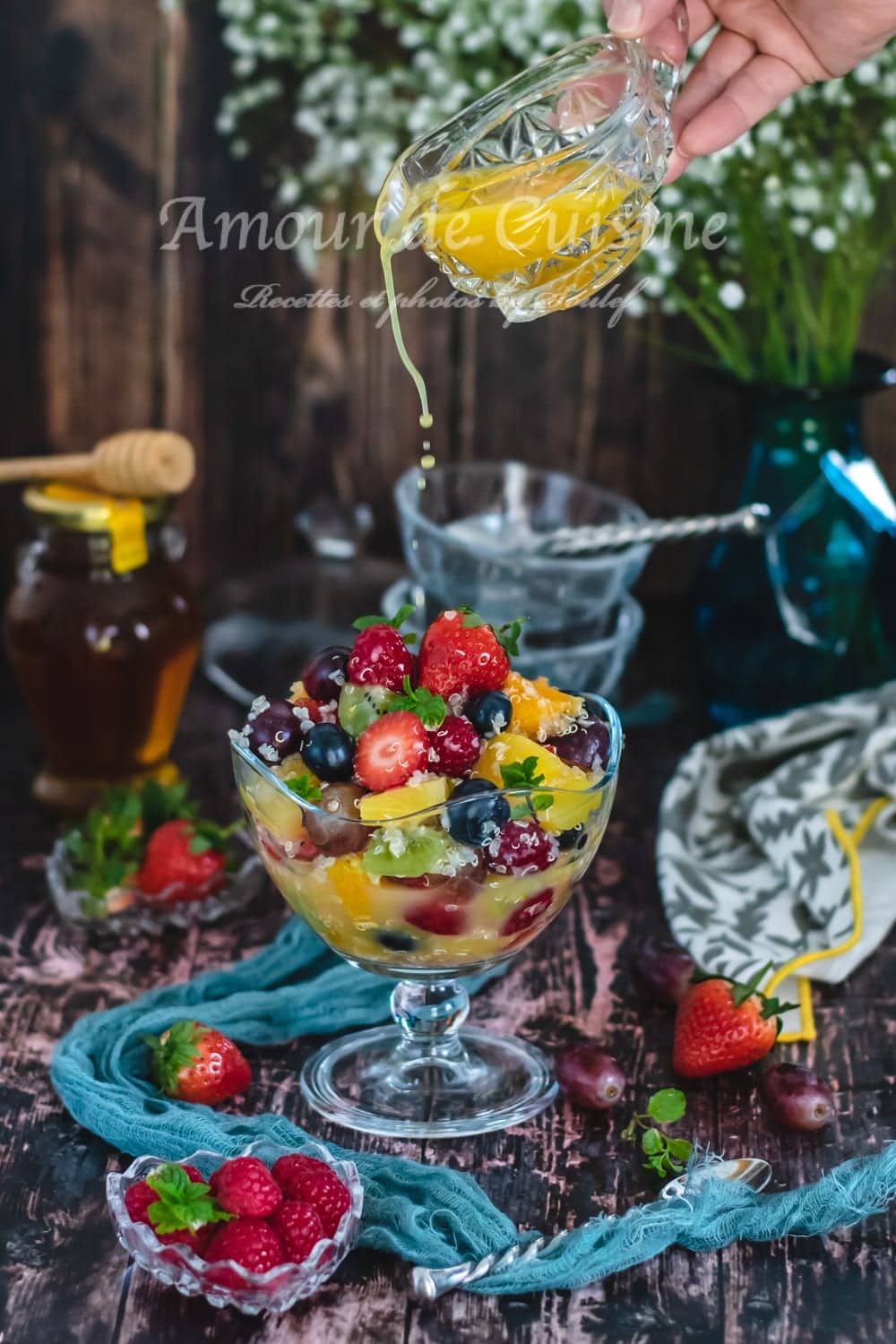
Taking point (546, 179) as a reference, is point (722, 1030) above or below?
below

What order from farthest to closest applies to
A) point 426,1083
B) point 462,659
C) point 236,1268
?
point 426,1083, point 462,659, point 236,1268

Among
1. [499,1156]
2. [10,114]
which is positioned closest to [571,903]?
[499,1156]

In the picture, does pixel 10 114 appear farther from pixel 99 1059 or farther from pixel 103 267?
pixel 99 1059

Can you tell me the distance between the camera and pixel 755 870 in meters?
1.87

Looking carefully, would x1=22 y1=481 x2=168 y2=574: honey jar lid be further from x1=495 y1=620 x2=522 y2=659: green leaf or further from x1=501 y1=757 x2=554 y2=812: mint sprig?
x1=501 y1=757 x2=554 y2=812: mint sprig

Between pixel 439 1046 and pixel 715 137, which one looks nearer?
pixel 439 1046

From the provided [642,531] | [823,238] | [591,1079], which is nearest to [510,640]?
[591,1079]

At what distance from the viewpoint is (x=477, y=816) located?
1.28m

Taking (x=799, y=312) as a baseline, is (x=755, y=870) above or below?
below

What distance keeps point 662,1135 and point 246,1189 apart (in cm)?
40

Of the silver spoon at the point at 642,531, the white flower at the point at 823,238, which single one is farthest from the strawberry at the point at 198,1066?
the white flower at the point at 823,238

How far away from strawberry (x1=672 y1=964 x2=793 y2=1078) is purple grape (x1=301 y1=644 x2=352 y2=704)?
0.44 meters

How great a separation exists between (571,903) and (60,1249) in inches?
29.9

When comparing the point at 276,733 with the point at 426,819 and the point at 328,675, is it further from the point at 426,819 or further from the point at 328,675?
the point at 426,819
